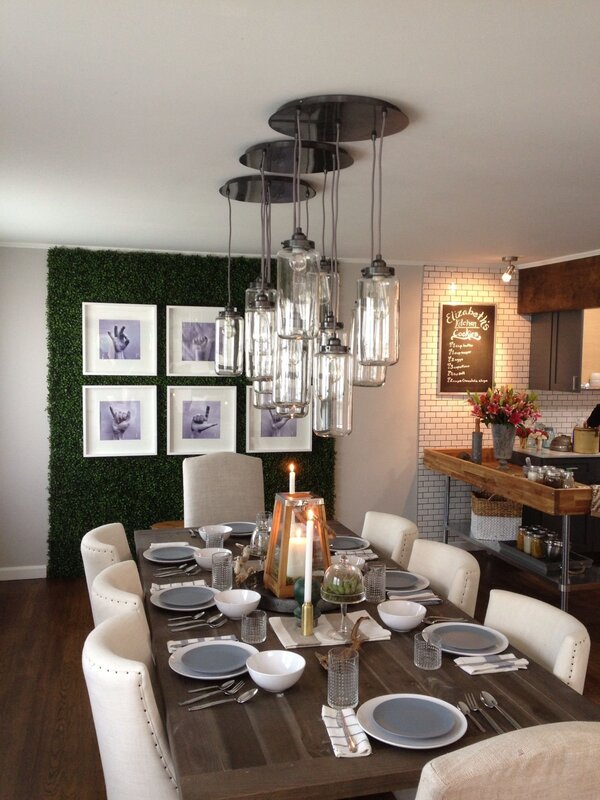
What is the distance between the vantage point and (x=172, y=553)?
360cm

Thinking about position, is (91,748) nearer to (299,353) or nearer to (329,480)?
(299,353)

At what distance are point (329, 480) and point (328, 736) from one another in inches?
172

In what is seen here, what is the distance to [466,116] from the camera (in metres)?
2.52

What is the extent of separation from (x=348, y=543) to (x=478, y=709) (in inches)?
70.2

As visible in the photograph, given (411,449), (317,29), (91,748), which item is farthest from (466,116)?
(411,449)

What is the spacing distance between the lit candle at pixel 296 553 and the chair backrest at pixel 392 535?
0.88m

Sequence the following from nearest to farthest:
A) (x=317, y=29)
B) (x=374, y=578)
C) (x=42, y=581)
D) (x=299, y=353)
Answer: (x=317, y=29) → (x=299, y=353) → (x=374, y=578) → (x=42, y=581)

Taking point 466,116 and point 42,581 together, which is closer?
point 466,116

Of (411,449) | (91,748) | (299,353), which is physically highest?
A: (299,353)

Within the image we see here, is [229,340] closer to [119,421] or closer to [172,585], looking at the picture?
[172,585]

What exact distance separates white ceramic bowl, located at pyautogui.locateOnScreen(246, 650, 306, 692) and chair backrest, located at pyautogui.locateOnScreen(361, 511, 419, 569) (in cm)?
142

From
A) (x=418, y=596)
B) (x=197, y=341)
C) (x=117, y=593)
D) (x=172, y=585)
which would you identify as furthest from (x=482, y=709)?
(x=197, y=341)

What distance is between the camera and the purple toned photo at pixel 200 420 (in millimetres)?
5953

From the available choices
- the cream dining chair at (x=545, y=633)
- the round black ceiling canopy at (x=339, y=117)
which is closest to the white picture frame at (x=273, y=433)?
the cream dining chair at (x=545, y=633)
